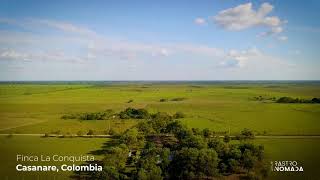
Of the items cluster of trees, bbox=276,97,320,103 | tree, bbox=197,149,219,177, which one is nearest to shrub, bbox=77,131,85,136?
tree, bbox=197,149,219,177

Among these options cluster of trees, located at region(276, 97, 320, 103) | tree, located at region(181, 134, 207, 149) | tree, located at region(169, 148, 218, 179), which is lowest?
tree, located at region(169, 148, 218, 179)

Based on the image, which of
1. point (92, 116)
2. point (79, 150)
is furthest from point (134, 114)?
point (79, 150)

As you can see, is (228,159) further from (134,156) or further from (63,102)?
(63,102)

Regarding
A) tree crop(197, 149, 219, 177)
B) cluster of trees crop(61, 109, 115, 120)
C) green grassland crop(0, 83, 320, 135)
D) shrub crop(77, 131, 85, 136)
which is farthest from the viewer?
cluster of trees crop(61, 109, 115, 120)

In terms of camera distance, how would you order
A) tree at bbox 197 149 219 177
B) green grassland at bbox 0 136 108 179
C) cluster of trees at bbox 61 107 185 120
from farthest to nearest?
1. cluster of trees at bbox 61 107 185 120
2. tree at bbox 197 149 219 177
3. green grassland at bbox 0 136 108 179

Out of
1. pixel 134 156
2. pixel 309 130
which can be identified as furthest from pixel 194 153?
pixel 309 130

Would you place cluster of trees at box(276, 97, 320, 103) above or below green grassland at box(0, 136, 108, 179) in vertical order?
above

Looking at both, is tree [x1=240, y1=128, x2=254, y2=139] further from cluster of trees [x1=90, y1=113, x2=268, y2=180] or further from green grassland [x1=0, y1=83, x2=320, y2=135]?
cluster of trees [x1=90, y1=113, x2=268, y2=180]

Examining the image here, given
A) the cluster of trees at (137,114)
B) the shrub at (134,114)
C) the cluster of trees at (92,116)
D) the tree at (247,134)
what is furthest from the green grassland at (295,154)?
the cluster of trees at (92,116)
